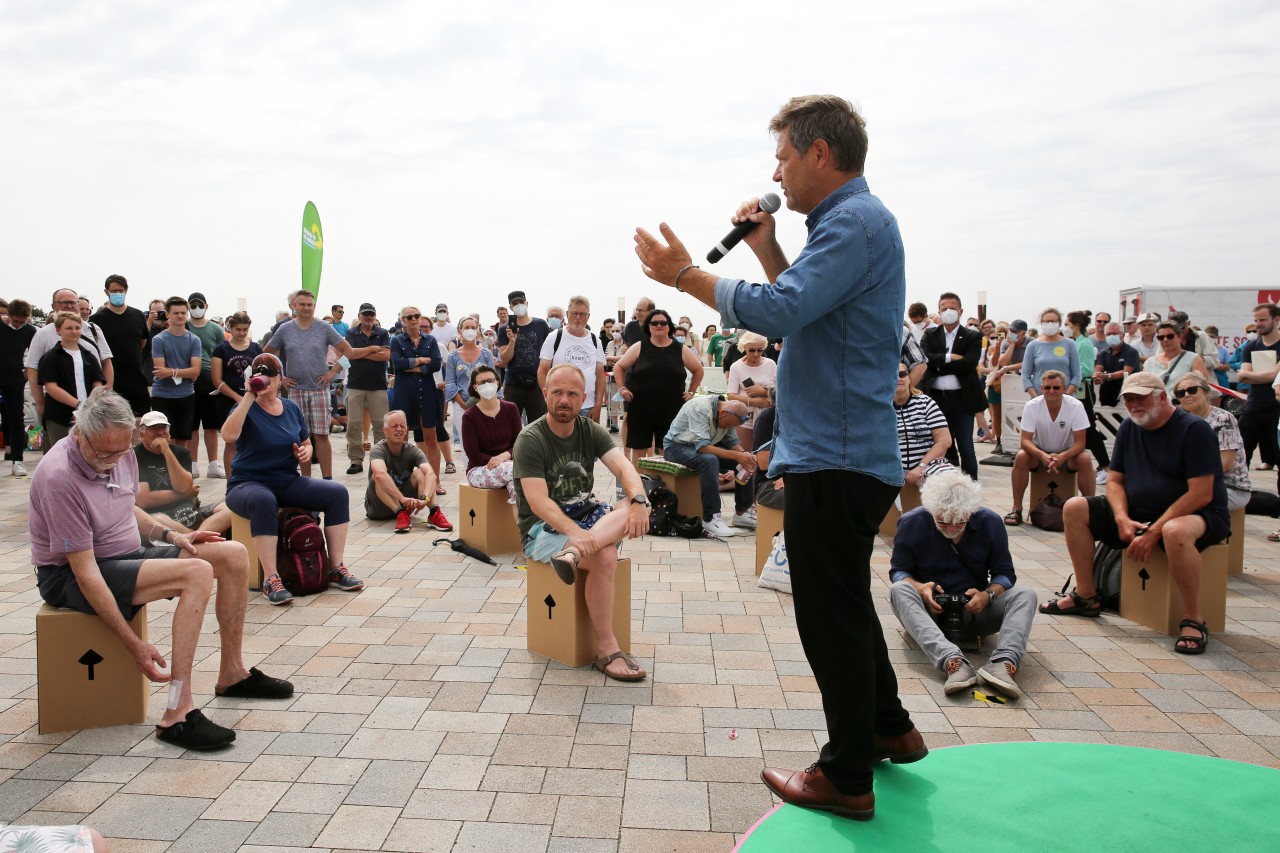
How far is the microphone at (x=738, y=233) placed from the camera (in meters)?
2.54

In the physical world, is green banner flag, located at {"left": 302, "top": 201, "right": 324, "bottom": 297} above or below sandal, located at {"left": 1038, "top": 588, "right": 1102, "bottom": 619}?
above

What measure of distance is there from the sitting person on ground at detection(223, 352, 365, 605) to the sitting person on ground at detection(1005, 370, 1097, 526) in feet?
17.2

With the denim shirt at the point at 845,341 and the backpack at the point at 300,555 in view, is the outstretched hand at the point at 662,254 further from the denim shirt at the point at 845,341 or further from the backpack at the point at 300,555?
the backpack at the point at 300,555

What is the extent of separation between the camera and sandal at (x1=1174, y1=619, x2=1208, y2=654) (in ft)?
14.4

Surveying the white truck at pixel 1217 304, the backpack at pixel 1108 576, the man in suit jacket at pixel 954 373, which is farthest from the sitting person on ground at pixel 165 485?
the white truck at pixel 1217 304

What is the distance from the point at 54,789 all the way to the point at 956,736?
3120 millimetres

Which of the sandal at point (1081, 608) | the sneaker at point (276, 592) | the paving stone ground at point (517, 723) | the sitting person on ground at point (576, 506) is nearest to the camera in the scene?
the paving stone ground at point (517, 723)

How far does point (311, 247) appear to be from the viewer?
13133 mm

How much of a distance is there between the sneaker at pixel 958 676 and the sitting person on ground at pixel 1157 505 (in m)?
1.30

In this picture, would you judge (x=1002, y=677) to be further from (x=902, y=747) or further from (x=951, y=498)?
(x=902, y=747)

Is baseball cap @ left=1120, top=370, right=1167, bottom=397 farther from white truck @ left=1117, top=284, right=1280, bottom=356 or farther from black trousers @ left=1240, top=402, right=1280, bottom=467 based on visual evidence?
white truck @ left=1117, top=284, right=1280, bottom=356

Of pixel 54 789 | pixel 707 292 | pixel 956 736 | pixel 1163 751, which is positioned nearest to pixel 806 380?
pixel 707 292

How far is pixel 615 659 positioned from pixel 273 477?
2672 millimetres

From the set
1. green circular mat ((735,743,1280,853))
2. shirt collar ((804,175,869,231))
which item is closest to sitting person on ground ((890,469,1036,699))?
green circular mat ((735,743,1280,853))
